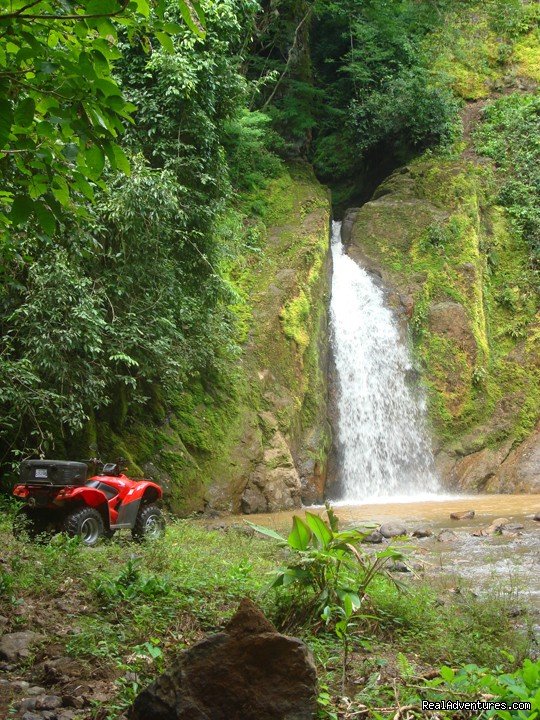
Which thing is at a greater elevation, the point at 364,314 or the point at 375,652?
the point at 364,314

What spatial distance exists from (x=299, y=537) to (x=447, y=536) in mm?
5574

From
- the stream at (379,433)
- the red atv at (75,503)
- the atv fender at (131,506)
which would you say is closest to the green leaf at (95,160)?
the red atv at (75,503)

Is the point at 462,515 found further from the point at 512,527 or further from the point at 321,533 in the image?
the point at 321,533

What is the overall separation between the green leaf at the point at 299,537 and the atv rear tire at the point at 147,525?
3641mm

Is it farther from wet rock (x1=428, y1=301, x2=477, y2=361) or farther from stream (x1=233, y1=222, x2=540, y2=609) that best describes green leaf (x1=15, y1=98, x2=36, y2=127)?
wet rock (x1=428, y1=301, x2=477, y2=361)

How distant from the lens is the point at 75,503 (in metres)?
7.04

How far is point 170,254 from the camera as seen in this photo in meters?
11.7

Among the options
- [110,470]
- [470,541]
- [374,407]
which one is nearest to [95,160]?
[110,470]

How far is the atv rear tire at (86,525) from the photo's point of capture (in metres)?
6.91

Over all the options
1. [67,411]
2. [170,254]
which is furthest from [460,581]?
[170,254]

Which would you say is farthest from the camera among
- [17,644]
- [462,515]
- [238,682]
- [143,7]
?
[462,515]

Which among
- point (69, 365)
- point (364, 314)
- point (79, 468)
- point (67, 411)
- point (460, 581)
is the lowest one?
point (460, 581)

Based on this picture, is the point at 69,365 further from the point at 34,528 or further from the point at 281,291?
the point at 281,291

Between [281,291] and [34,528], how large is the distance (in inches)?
377
